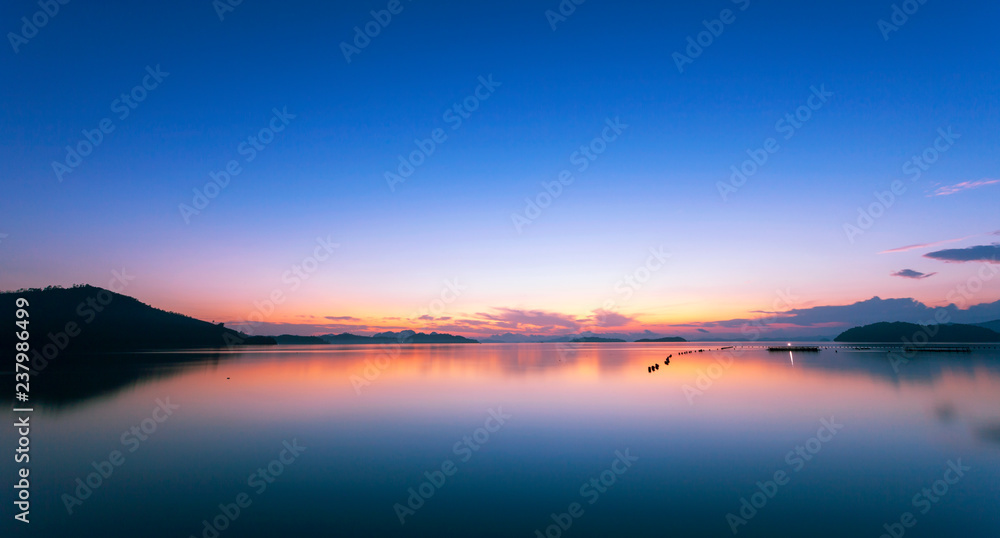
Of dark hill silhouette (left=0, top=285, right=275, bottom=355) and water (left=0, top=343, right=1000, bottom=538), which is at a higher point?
dark hill silhouette (left=0, top=285, right=275, bottom=355)

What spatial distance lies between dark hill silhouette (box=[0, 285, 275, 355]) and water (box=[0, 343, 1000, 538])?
88.7 m

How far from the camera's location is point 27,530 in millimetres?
10344

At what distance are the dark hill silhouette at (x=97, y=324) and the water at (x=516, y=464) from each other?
88.7 m

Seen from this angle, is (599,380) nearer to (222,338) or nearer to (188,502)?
(188,502)

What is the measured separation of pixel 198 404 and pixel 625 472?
25805 mm

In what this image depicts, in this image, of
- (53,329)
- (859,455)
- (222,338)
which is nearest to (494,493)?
(859,455)

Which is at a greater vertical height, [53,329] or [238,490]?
[53,329]

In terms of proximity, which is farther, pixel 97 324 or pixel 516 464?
pixel 97 324

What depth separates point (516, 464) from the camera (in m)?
16.2

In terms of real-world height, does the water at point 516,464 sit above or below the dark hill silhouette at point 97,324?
below

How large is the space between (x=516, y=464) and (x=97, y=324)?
535 feet

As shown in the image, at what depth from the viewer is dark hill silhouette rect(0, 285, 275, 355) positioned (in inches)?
4186

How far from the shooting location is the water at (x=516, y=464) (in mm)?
11062

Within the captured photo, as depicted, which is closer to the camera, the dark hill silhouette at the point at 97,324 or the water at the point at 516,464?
the water at the point at 516,464
